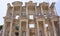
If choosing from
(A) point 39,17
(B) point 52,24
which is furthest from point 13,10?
(B) point 52,24

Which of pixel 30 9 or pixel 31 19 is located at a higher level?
pixel 30 9

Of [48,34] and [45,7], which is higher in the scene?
[45,7]

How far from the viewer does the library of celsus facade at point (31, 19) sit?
21.9 m

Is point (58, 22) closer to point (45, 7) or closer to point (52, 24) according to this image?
point (52, 24)

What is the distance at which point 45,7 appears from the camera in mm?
24719

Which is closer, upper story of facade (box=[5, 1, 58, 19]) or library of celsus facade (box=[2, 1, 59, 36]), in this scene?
library of celsus facade (box=[2, 1, 59, 36])

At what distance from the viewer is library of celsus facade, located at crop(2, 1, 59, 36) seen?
71.8 ft

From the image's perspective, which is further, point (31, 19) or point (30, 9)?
point (30, 9)

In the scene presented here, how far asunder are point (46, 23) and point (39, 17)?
186 cm

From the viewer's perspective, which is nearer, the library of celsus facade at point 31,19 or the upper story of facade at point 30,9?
the library of celsus facade at point 31,19

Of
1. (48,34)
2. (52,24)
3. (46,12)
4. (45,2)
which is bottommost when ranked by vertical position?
(48,34)

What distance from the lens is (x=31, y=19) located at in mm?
23016

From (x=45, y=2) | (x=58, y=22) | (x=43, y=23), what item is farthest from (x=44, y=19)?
(x=45, y=2)

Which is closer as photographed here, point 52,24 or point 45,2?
point 52,24
